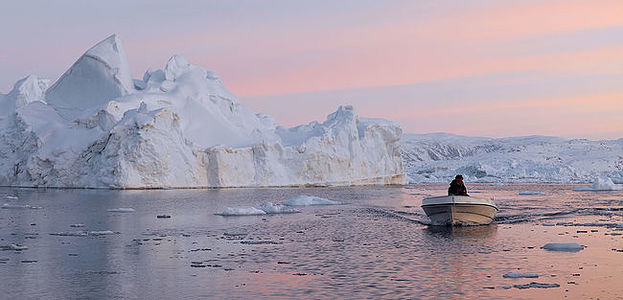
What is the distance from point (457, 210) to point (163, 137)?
94.0 ft

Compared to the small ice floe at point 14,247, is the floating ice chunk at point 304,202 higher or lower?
higher

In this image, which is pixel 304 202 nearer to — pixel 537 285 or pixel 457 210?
pixel 457 210

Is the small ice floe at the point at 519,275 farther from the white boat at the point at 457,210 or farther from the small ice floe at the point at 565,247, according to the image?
the white boat at the point at 457,210

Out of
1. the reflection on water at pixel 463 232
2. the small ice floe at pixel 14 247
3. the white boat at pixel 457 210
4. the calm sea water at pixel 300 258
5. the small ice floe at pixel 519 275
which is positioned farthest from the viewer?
the white boat at pixel 457 210

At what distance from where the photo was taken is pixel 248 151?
49.7 meters

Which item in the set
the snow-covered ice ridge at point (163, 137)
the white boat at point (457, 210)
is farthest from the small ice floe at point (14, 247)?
the snow-covered ice ridge at point (163, 137)

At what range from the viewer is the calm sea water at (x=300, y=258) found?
10094 mm

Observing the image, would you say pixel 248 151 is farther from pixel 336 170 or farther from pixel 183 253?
pixel 183 253

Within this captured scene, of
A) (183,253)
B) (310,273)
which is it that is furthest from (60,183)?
(310,273)

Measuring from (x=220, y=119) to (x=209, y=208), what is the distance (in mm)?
26320

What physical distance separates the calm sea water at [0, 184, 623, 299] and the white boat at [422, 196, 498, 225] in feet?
1.11

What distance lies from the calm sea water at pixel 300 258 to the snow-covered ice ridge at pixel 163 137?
2182 cm

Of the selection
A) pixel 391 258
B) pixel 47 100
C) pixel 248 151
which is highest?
pixel 47 100

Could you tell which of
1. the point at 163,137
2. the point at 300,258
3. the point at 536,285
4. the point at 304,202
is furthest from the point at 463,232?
the point at 163,137
